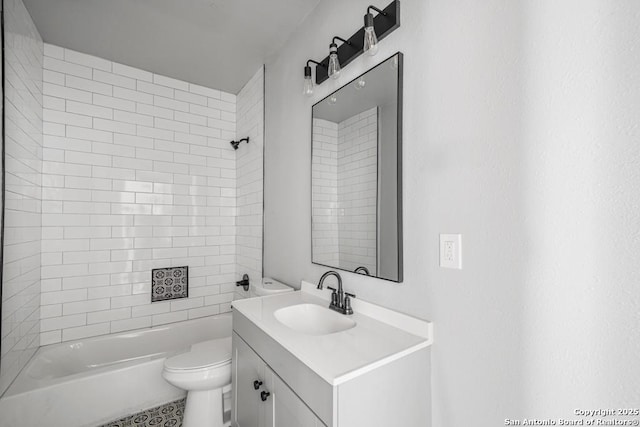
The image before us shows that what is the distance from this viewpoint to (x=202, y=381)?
1.67 metres

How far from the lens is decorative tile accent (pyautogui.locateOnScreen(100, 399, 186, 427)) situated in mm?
1847

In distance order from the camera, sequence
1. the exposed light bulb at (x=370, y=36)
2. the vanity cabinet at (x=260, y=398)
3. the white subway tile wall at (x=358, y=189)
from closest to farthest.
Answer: the vanity cabinet at (x=260, y=398) < the exposed light bulb at (x=370, y=36) < the white subway tile wall at (x=358, y=189)

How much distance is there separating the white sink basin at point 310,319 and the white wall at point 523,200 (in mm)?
283

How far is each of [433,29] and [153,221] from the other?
99.9 inches

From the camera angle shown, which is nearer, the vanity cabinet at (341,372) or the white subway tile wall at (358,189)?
the vanity cabinet at (341,372)

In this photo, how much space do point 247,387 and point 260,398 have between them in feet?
0.60

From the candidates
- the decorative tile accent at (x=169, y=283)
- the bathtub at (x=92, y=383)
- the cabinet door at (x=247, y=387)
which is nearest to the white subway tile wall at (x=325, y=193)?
the cabinet door at (x=247, y=387)

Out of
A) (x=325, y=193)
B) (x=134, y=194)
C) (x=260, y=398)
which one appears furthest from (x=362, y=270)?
(x=134, y=194)

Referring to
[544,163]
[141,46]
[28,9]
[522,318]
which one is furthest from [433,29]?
[28,9]

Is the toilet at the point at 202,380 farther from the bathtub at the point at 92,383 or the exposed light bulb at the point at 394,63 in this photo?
the exposed light bulb at the point at 394,63

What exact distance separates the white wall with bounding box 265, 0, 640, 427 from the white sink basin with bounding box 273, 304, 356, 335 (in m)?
0.28

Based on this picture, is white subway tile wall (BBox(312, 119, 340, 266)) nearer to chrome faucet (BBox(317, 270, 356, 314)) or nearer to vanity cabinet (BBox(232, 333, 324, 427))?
chrome faucet (BBox(317, 270, 356, 314))

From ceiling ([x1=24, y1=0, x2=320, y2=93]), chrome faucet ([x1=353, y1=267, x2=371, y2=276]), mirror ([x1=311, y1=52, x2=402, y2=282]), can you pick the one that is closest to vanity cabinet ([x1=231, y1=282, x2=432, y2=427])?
chrome faucet ([x1=353, y1=267, x2=371, y2=276])

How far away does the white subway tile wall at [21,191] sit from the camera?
5.24 feet
